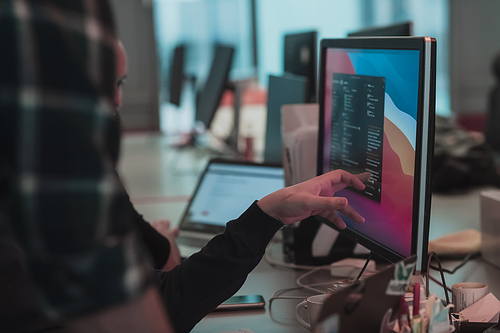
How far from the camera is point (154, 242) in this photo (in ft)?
3.54

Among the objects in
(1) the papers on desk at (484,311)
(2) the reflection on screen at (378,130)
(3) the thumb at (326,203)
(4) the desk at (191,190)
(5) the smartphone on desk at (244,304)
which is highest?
(2) the reflection on screen at (378,130)

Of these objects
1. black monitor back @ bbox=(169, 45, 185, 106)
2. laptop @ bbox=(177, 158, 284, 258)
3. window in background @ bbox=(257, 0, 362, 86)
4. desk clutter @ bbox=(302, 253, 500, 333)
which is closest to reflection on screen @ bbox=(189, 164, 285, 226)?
laptop @ bbox=(177, 158, 284, 258)

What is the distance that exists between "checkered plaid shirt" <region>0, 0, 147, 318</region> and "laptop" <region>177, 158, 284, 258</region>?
0.84 m

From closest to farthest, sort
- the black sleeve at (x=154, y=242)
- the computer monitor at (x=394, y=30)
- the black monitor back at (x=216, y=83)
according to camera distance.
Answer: the black sleeve at (x=154, y=242)
the computer monitor at (x=394, y=30)
the black monitor back at (x=216, y=83)

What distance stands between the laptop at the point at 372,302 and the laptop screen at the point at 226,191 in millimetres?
672

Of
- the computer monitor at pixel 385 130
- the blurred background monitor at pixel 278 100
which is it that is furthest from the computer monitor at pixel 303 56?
the computer monitor at pixel 385 130

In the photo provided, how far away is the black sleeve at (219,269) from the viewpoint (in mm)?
705

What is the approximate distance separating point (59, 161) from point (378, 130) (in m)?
0.49

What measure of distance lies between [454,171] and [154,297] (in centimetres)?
164

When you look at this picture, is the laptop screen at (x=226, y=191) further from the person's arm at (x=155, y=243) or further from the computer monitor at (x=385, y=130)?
the computer monitor at (x=385, y=130)

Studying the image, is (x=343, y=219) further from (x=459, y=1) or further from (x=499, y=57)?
(x=459, y=1)

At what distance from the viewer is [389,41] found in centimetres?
71

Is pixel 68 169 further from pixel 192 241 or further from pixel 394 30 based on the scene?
pixel 394 30

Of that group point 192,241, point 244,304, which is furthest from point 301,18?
point 244,304
